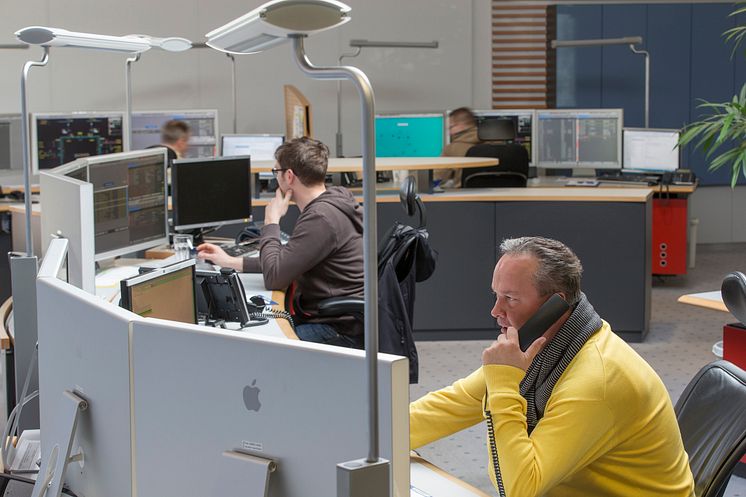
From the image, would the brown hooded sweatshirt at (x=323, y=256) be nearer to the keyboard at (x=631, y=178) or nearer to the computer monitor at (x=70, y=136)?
the computer monitor at (x=70, y=136)

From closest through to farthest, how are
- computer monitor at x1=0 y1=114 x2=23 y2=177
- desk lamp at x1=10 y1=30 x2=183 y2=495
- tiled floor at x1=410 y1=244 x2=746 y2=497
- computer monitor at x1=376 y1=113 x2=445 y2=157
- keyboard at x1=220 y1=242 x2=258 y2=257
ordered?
desk lamp at x1=10 y1=30 x2=183 y2=495 → tiled floor at x1=410 y1=244 x2=746 y2=497 → keyboard at x1=220 y1=242 x2=258 y2=257 → computer monitor at x1=0 y1=114 x2=23 y2=177 → computer monitor at x1=376 y1=113 x2=445 y2=157

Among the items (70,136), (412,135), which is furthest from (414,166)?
(70,136)

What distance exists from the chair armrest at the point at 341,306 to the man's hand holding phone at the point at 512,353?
5.95 feet

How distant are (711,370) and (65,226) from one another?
1.71 meters

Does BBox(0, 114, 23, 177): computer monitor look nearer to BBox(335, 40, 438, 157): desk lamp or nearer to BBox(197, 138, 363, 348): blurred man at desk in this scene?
BBox(335, 40, 438, 157): desk lamp

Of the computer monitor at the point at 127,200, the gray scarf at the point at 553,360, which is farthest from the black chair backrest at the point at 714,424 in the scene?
the computer monitor at the point at 127,200

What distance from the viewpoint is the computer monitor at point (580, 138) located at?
25.3 ft

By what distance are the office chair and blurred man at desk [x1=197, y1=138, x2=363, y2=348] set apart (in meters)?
0.08

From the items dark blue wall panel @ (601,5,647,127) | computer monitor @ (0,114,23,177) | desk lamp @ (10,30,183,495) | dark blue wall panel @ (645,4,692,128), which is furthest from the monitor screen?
dark blue wall panel @ (645,4,692,128)

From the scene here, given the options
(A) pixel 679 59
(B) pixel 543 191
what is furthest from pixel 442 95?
(B) pixel 543 191

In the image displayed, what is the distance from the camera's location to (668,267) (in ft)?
24.2

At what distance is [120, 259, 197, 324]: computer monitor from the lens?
98.4 inches

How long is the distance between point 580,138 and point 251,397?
21.9ft

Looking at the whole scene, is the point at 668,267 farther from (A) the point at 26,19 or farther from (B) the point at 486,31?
(A) the point at 26,19
